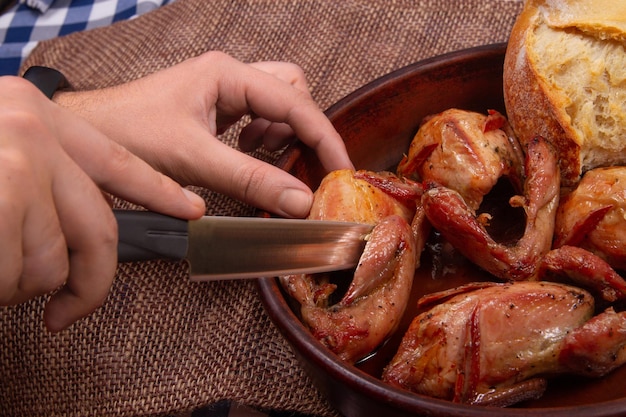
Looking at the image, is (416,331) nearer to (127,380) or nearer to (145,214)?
(145,214)

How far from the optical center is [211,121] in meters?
1.43

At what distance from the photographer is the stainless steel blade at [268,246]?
976mm

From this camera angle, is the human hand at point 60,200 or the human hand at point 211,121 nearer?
the human hand at point 60,200

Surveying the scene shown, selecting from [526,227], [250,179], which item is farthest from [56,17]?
[526,227]

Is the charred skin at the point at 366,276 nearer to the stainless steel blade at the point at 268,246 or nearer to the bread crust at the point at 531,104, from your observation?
the stainless steel blade at the point at 268,246

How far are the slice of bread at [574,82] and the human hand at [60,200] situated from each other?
2.32 feet

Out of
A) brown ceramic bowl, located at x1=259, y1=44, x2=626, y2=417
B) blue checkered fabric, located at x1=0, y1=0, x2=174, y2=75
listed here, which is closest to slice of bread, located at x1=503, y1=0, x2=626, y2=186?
brown ceramic bowl, located at x1=259, y1=44, x2=626, y2=417

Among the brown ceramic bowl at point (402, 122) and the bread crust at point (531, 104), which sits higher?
the bread crust at point (531, 104)

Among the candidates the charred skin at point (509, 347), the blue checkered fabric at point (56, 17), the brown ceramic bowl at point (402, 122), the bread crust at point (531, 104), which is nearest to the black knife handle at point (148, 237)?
the brown ceramic bowl at point (402, 122)

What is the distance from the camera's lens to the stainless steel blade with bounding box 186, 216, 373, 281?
98 centimetres

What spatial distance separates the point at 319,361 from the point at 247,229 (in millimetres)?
230

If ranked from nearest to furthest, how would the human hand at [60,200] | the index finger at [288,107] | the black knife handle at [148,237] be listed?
the human hand at [60,200] → the black knife handle at [148,237] → the index finger at [288,107]

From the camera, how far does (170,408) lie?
128cm

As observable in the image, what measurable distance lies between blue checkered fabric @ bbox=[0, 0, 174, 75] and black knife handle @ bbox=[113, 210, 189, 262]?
5.94ft
